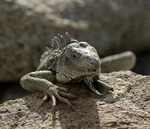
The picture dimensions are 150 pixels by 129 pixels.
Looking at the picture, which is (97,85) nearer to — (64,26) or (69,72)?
(69,72)

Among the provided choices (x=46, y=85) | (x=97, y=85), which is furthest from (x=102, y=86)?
(x=46, y=85)

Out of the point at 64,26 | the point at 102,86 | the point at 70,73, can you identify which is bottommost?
the point at 102,86

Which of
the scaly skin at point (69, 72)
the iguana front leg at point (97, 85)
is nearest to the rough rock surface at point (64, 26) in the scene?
the scaly skin at point (69, 72)

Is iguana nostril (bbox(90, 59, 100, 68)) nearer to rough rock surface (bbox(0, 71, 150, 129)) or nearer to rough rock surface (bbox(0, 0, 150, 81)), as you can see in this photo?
rough rock surface (bbox(0, 71, 150, 129))

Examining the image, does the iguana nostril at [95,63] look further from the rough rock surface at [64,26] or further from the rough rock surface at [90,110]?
the rough rock surface at [64,26]

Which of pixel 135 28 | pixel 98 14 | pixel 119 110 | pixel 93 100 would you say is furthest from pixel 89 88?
pixel 135 28

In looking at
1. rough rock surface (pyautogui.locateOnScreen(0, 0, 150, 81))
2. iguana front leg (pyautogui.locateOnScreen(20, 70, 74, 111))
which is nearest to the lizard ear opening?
iguana front leg (pyautogui.locateOnScreen(20, 70, 74, 111))
